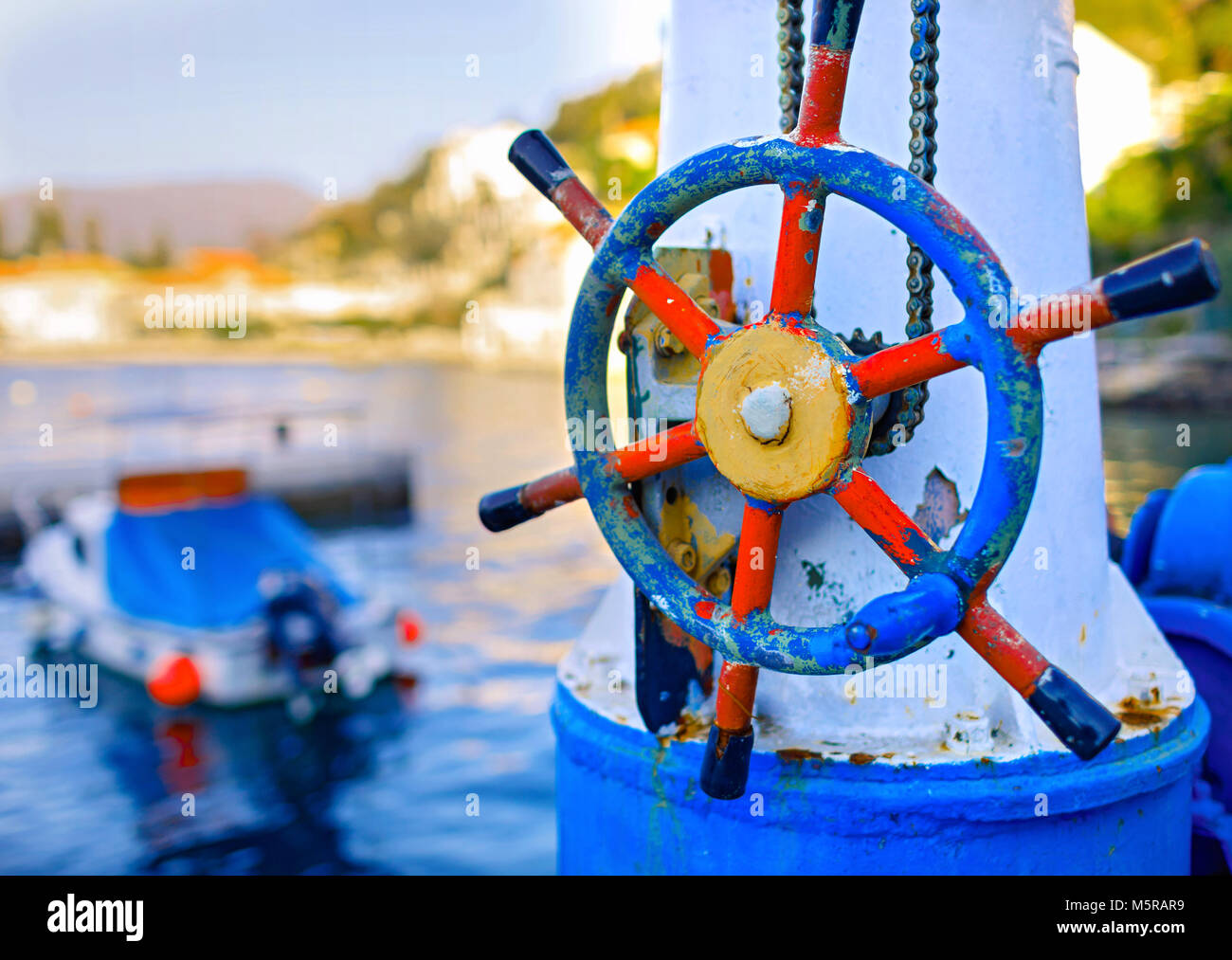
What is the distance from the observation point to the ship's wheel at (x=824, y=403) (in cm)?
116

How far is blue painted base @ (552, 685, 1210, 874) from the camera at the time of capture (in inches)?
57.4

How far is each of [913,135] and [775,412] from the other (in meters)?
0.43

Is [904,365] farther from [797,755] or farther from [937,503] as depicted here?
[797,755]

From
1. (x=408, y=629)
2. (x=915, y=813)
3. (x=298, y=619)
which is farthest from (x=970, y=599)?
(x=408, y=629)

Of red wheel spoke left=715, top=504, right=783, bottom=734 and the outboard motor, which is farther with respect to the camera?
the outboard motor

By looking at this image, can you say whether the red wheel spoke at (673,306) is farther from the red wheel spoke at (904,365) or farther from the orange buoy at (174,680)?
the orange buoy at (174,680)

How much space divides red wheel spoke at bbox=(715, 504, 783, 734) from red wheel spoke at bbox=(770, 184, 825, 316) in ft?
0.84

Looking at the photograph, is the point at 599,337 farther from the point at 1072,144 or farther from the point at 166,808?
the point at 166,808

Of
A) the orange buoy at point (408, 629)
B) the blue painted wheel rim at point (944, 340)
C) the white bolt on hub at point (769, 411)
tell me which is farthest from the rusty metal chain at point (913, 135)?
the orange buoy at point (408, 629)

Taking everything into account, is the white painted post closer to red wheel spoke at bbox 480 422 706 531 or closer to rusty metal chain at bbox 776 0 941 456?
rusty metal chain at bbox 776 0 941 456

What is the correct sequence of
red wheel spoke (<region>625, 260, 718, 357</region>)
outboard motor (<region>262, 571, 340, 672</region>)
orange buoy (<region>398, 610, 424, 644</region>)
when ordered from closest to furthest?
red wheel spoke (<region>625, 260, 718, 357</region>) < outboard motor (<region>262, 571, 340, 672</region>) < orange buoy (<region>398, 610, 424, 644</region>)

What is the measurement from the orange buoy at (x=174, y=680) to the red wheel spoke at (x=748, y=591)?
7.29 m

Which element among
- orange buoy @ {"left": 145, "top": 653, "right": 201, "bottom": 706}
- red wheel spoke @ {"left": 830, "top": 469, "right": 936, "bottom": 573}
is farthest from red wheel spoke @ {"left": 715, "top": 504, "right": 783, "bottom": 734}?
orange buoy @ {"left": 145, "top": 653, "right": 201, "bottom": 706}
